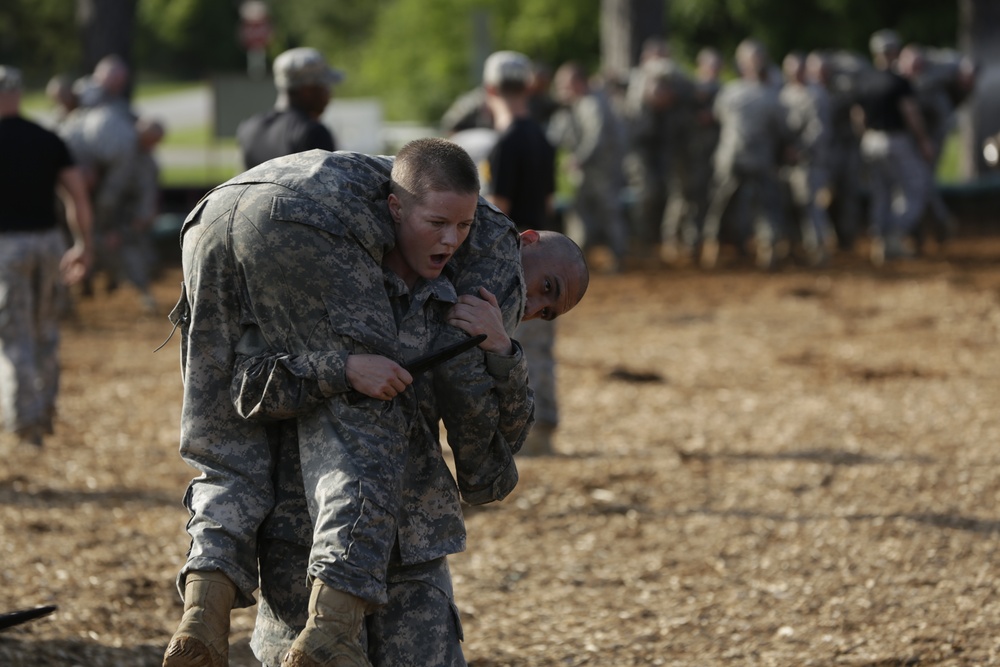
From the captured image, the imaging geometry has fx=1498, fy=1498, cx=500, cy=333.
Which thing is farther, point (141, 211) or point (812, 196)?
point (812, 196)

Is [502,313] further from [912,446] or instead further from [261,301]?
[912,446]

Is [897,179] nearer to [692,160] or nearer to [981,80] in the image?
[692,160]

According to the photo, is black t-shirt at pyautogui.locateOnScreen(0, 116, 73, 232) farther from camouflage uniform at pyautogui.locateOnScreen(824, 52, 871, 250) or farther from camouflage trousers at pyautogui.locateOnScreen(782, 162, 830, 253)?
camouflage uniform at pyautogui.locateOnScreen(824, 52, 871, 250)

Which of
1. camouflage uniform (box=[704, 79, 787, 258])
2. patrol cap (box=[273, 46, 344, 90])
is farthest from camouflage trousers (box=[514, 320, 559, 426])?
camouflage uniform (box=[704, 79, 787, 258])

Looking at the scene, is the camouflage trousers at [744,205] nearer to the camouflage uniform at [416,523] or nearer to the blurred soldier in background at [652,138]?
the blurred soldier in background at [652,138]

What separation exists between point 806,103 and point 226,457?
44.9ft

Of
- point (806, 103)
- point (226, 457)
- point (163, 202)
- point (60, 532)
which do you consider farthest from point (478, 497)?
point (163, 202)

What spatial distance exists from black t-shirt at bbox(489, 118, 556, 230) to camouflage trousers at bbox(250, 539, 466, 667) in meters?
4.54

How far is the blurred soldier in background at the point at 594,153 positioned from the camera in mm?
16641

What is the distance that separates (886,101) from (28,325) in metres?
10.4

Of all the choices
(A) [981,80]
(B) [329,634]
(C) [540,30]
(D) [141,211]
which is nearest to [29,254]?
(B) [329,634]

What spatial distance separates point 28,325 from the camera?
866 cm

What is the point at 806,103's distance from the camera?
16500 millimetres

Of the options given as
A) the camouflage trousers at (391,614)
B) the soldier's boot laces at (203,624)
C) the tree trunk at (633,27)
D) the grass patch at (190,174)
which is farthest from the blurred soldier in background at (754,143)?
the grass patch at (190,174)
